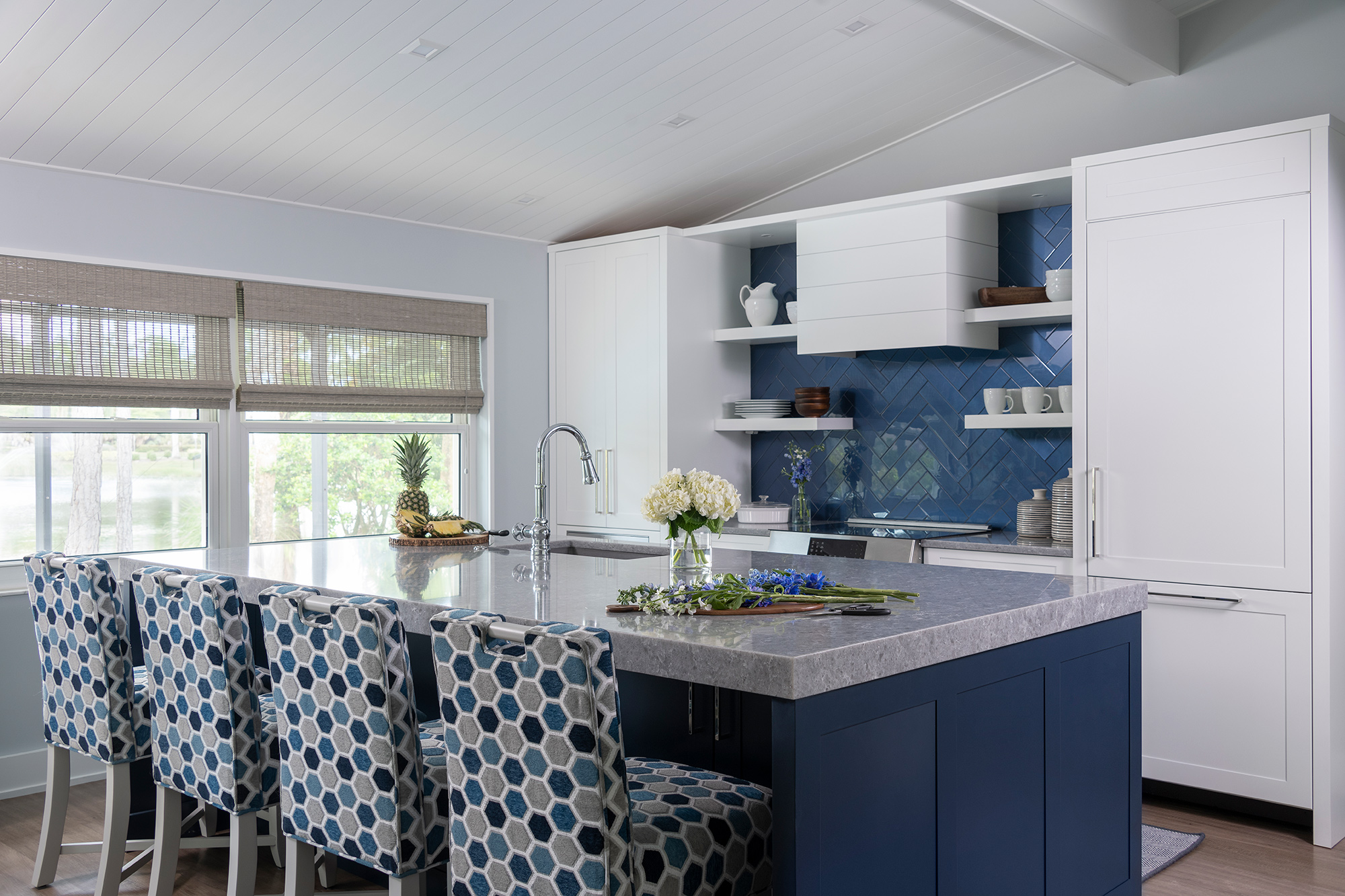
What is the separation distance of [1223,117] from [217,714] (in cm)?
405

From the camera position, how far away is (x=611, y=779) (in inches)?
65.6

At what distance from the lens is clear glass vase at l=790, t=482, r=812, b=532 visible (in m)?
5.45

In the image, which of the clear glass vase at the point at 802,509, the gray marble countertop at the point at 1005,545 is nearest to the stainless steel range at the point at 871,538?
the gray marble countertop at the point at 1005,545

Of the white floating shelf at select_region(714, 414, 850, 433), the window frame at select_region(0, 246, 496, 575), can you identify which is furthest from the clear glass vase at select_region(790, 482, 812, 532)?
the window frame at select_region(0, 246, 496, 575)

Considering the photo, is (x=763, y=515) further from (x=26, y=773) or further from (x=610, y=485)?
(x=26, y=773)

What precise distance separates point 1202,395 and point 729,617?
2.36 metres

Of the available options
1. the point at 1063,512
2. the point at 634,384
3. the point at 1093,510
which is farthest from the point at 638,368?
the point at 1093,510

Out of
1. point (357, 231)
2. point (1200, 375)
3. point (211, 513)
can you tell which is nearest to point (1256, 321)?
point (1200, 375)

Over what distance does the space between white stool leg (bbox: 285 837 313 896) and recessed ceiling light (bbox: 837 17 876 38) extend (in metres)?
3.17

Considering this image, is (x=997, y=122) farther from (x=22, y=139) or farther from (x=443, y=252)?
(x=22, y=139)

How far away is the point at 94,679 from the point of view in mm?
2785

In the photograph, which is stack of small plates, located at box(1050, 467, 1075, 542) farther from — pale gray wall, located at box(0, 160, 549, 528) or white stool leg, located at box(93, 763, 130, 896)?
white stool leg, located at box(93, 763, 130, 896)

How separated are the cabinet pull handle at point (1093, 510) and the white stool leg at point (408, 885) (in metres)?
2.77

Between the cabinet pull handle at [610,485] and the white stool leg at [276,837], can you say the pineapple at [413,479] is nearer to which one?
the white stool leg at [276,837]
